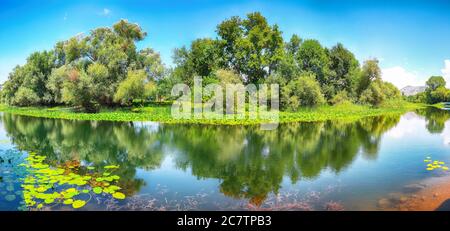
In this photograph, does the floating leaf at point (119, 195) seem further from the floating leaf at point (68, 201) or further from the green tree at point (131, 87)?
the green tree at point (131, 87)

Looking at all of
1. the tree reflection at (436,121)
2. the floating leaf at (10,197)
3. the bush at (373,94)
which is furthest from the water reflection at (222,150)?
the bush at (373,94)

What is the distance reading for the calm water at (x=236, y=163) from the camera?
7.13 metres

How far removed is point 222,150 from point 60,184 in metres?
6.04

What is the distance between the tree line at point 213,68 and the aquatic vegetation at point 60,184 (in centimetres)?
1930

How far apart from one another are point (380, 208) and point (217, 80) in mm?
22739

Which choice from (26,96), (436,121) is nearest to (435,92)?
(436,121)

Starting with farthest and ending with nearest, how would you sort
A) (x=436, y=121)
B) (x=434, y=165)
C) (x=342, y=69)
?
(x=342, y=69) < (x=436, y=121) < (x=434, y=165)

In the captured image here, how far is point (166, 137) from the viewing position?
15.8 metres

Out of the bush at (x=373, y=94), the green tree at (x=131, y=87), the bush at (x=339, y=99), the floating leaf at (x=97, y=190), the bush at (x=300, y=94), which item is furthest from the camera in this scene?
the bush at (x=373, y=94)

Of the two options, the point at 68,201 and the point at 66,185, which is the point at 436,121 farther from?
the point at 68,201

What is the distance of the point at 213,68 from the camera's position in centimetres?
3294

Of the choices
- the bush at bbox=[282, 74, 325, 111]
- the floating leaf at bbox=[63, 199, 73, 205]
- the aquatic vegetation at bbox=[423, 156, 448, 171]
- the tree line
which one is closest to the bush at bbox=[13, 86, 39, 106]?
the tree line

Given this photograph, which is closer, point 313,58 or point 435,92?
point 313,58

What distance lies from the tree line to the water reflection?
1143cm
